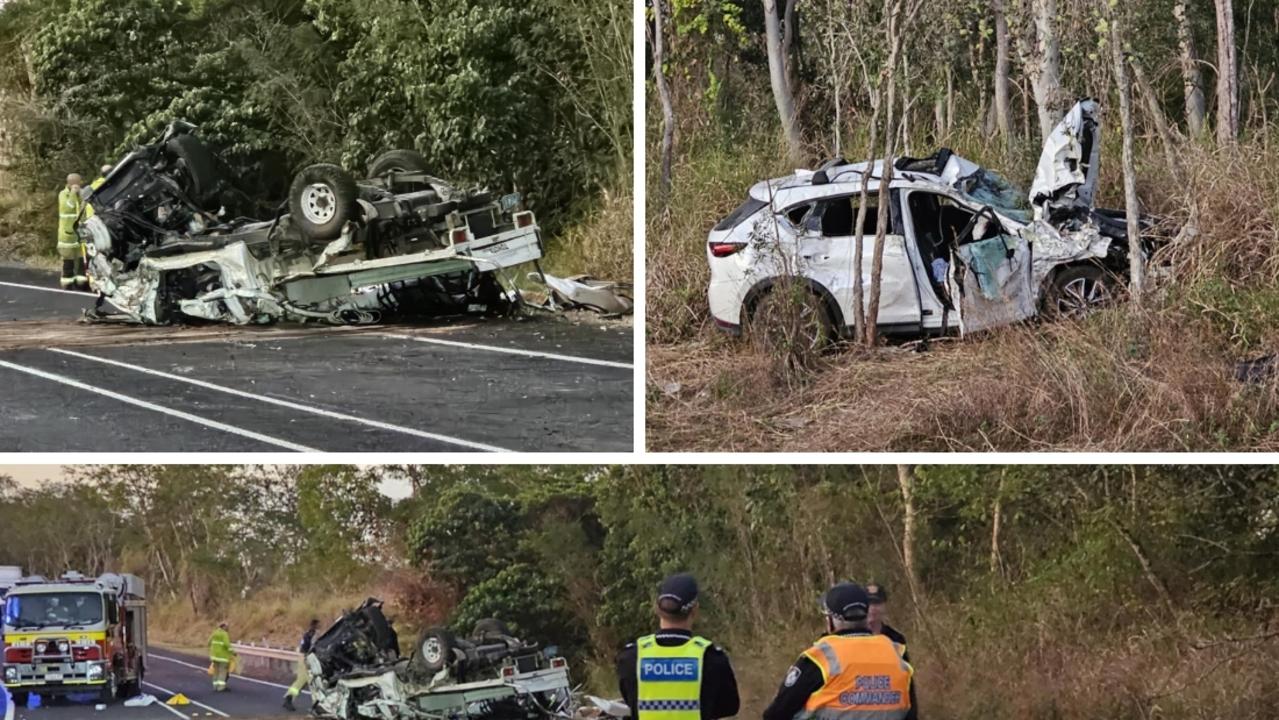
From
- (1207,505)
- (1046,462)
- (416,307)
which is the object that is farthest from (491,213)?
(1207,505)

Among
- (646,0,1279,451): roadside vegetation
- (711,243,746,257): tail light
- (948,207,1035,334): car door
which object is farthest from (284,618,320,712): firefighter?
(948,207,1035,334): car door

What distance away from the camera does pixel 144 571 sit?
35.8ft

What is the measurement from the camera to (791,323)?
9.56m

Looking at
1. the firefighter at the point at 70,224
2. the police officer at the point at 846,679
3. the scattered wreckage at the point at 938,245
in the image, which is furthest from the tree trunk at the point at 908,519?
the firefighter at the point at 70,224

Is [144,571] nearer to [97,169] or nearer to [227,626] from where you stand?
[227,626]

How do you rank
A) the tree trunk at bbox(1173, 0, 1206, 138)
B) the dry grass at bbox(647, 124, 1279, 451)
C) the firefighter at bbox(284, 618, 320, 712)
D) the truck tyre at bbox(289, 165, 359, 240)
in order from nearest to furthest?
the dry grass at bbox(647, 124, 1279, 451) → the tree trunk at bbox(1173, 0, 1206, 138) → the firefighter at bbox(284, 618, 320, 712) → the truck tyre at bbox(289, 165, 359, 240)

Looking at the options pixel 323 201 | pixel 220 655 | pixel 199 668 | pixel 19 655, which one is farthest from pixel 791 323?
pixel 19 655

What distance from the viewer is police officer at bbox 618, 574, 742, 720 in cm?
603

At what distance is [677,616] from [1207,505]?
4979 millimetres

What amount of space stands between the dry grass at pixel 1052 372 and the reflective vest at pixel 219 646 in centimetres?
311

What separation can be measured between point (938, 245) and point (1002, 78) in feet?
4.33

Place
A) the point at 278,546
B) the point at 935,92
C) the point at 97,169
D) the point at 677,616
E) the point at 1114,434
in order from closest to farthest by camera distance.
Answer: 1. the point at 677,616
2. the point at 1114,434
3. the point at 935,92
4. the point at 278,546
5. the point at 97,169

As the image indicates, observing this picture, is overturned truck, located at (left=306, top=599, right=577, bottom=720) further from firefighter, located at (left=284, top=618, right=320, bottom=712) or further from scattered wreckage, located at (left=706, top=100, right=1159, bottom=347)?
scattered wreckage, located at (left=706, top=100, right=1159, bottom=347)

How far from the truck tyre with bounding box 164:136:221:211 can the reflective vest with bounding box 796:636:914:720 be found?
23.2ft
